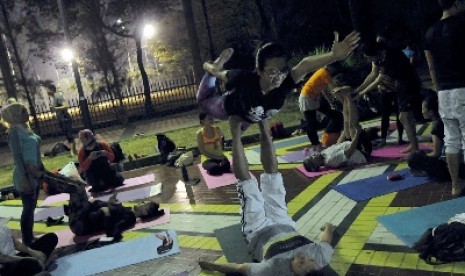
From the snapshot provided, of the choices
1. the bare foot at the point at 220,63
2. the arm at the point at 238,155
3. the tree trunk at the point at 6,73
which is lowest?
the arm at the point at 238,155

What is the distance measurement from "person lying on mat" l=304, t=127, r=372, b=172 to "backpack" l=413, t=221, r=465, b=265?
3515 millimetres

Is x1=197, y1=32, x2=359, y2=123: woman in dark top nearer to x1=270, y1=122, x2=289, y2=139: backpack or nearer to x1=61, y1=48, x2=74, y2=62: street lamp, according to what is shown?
x1=270, y1=122, x2=289, y2=139: backpack

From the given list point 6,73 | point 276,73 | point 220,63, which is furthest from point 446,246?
point 6,73

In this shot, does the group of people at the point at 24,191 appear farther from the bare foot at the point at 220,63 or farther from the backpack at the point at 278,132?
the backpack at the point at 278,132

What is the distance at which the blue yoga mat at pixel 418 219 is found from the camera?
4188mm

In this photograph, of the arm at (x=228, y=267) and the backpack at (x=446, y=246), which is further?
the arm at (x=228, y=267)

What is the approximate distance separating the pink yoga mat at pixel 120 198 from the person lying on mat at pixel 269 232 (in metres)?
3.95

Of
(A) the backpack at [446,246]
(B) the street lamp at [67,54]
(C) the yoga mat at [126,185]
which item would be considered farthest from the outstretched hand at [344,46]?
(B) the street lamp at [67,54]

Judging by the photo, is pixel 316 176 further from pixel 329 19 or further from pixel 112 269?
pixel 329 19

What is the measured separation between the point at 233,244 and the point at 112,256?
61.3 inches

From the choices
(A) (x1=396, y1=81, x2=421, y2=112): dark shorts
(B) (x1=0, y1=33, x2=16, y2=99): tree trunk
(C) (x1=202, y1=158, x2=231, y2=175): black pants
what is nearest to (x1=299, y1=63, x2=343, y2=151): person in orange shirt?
(A) (x1=396, y1=81, x2=421, y2=112): dark shorts

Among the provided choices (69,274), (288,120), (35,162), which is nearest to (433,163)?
(69,274)

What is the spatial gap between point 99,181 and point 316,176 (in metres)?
4.55

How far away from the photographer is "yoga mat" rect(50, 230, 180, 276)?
4.91m
